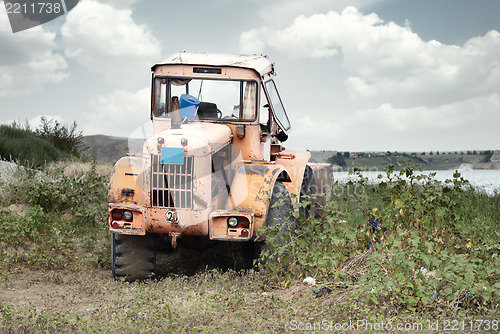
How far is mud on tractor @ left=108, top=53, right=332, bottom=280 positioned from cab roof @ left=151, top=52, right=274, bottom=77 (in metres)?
0.01

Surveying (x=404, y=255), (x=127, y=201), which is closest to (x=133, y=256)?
(x=127, y=201)

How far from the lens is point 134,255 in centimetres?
675

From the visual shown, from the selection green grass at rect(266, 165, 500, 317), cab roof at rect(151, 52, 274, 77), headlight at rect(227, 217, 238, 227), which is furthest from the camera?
cab roof at rect(151, 52, 274, 77)

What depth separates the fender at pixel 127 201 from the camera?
20.9 ft

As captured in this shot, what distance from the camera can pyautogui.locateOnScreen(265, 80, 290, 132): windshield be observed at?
774cm

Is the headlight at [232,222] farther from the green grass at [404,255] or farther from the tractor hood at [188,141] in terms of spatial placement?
the tractor hood at [188,141]

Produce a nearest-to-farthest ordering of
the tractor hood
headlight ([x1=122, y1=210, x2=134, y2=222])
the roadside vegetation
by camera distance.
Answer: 1. the roadside vegetation
2. the tractor hood
3. headlight ([x1=122, y1=210, x2=134, y2=222])

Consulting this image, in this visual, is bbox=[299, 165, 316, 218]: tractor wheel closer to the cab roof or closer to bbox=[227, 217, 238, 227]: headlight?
the cab roof

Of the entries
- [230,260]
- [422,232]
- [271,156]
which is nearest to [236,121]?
[271,156]

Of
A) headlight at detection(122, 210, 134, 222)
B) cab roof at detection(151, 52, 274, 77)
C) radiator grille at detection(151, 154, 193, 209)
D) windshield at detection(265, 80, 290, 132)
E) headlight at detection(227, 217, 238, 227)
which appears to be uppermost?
cab roof at detection(151, 52, 274, 77)

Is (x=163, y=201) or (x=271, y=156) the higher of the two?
(x=271, y=156)

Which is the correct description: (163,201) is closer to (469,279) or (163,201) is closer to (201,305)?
(201,305)

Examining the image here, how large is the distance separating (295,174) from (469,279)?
315 cm

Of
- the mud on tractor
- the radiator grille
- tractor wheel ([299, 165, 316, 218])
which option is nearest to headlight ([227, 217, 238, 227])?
the mud on tractor
